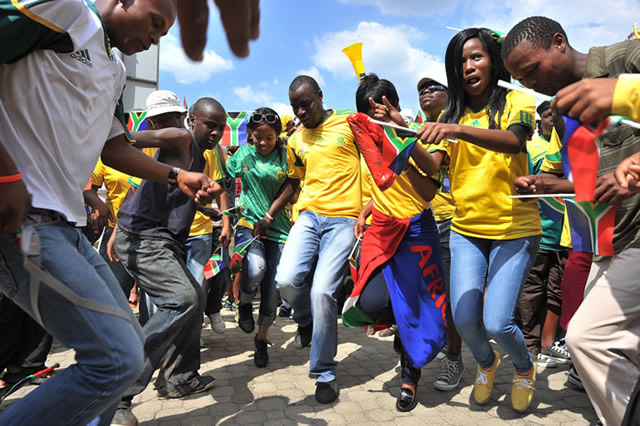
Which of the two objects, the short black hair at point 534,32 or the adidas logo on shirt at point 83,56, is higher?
the short black hair at point 534,32

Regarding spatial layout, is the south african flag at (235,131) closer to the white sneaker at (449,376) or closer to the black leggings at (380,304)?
the black leggings at (380,304)

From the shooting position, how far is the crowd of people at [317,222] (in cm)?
178

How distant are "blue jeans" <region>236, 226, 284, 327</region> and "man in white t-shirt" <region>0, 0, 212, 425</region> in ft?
8.35

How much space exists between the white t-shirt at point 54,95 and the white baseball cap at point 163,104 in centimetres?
231

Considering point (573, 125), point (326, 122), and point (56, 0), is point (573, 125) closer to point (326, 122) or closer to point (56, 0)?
point (56, 0)

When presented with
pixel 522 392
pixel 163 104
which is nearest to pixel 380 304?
pixel 522 392

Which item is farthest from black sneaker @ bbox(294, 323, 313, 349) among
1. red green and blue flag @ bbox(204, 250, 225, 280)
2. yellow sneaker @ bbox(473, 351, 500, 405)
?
yellow sneaker @ bbox(473, 351, 500, 405)

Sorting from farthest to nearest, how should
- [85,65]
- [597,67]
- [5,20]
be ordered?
[597,67] → [85,65] → [5,20]

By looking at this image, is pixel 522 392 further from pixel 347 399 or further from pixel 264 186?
pixel 264 186

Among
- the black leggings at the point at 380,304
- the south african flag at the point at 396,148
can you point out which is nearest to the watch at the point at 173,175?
the south african flag at the point at 396,148

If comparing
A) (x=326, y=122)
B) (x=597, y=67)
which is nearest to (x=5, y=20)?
(x=597, y=67)

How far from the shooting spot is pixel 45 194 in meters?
1.83

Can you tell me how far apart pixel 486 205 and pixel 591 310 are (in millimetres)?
1068

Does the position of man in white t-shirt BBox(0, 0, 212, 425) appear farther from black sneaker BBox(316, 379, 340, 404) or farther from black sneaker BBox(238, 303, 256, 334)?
black sneaker BBox(238, 303, 256, 334)
